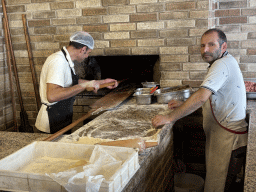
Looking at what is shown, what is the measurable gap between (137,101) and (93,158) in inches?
64.2

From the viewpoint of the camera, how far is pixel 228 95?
2.31 m

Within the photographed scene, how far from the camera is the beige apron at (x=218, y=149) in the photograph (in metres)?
2.37

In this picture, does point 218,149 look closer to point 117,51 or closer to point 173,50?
point 173,50

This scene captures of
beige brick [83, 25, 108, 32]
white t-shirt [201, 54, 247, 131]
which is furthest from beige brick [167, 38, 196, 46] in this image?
white t-shirt [201, 54, 247, 131]

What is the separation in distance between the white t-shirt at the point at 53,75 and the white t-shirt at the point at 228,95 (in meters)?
1.38

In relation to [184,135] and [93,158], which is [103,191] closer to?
[93,158]

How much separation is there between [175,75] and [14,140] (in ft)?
6.79

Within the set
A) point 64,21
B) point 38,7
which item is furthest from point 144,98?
point 38,7

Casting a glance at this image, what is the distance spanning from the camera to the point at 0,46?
3.89 m

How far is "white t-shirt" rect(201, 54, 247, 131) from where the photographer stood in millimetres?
2209

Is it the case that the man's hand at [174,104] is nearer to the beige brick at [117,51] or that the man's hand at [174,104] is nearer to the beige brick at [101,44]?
the beige brick at [117,51]

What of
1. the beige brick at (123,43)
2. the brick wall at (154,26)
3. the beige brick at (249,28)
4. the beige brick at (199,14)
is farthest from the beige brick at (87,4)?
the beige brick at (249,28)

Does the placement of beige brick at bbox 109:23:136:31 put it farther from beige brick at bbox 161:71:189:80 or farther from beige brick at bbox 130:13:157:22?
beige brick at bbox 161:71:189:80

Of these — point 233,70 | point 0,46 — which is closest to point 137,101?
point 233,70
